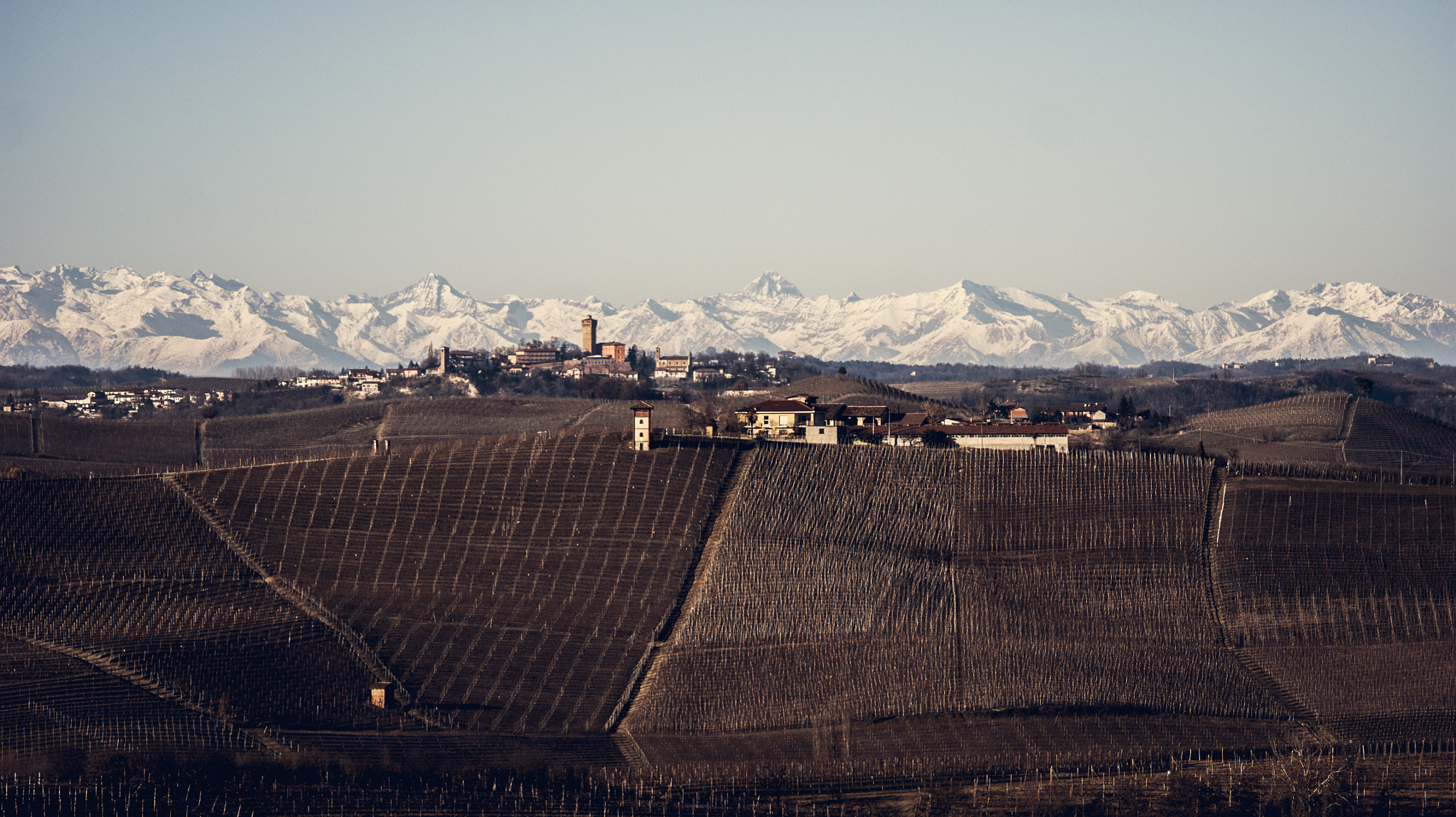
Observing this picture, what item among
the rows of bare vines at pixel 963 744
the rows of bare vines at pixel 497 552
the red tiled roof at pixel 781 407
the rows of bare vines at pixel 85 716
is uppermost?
the red tiled roof at pixel 781 407

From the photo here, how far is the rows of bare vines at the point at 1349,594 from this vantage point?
239 ft

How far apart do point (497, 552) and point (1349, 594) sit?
143 ft

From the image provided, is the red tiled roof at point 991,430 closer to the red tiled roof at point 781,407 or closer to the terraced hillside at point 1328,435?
the red tiled roof at point 781,407

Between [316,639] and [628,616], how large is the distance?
1446cm

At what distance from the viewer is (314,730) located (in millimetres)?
63625

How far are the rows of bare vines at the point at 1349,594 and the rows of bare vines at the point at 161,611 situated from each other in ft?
138

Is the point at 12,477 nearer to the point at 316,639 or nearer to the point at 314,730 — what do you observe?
the point at 316,639

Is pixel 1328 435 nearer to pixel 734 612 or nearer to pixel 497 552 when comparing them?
pixel 734 612

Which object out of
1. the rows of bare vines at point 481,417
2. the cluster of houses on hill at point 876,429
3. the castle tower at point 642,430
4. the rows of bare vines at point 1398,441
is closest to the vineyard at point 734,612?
the castle tower at point 642,430

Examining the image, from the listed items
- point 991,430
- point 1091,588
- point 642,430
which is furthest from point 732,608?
point 991,430

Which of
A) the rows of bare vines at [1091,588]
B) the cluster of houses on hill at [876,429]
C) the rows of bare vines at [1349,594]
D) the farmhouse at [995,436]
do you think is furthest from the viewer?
the farmhouse at [995,436]

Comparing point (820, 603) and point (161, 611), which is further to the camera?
point (820, 603)

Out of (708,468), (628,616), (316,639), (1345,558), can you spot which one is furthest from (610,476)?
(1345,558)

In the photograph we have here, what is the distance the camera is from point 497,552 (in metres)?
82.8
